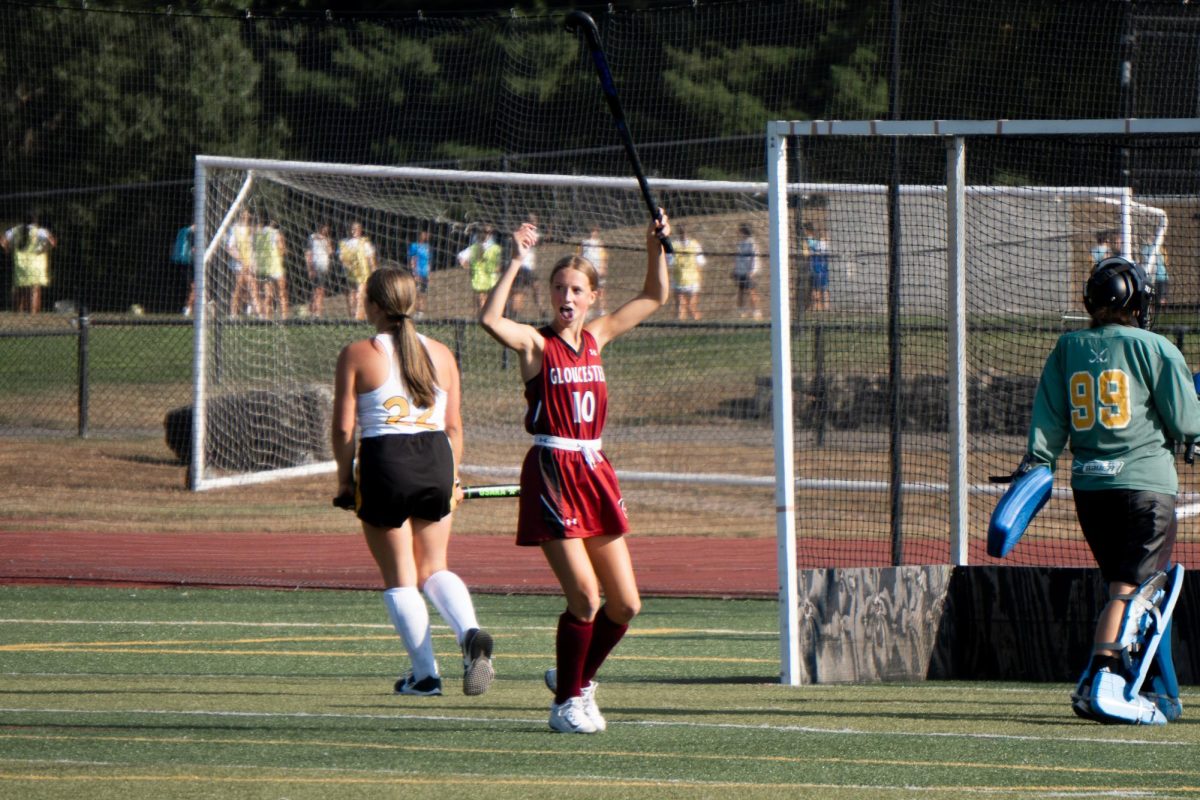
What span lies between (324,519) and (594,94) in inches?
456

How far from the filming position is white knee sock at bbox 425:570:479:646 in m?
8.07

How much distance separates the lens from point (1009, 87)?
2719 centimetres

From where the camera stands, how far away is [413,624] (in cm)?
803

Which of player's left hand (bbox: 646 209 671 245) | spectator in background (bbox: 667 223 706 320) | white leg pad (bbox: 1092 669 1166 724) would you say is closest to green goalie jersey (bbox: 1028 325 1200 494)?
white leg pad (bbox: 1092 669 1166 724)

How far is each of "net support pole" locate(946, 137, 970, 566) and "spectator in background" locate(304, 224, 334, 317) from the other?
12.0 m

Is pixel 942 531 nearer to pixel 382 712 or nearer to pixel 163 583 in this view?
pixel 163 583

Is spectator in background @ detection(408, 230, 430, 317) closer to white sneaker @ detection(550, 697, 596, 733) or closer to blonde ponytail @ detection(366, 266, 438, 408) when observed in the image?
blonde ponytail @ detection(366, 266, 438, 408)

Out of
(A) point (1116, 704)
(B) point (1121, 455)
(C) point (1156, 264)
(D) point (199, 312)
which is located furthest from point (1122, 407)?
(D) point (199, 312)

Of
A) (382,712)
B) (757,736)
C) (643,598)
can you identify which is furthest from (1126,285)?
(643,598)

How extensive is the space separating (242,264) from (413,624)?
1304 centimetres

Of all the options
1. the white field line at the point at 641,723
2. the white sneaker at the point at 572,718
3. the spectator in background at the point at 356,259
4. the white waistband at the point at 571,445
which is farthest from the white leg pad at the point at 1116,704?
the spectator in background at the point at 356,259

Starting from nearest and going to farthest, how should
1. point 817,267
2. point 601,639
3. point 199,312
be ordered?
point 601,639 → point 817,267 → point 199,312

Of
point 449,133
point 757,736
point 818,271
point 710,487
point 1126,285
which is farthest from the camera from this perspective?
point 449,133

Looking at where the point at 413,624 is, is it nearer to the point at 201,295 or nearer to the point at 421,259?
the point at 201,295
